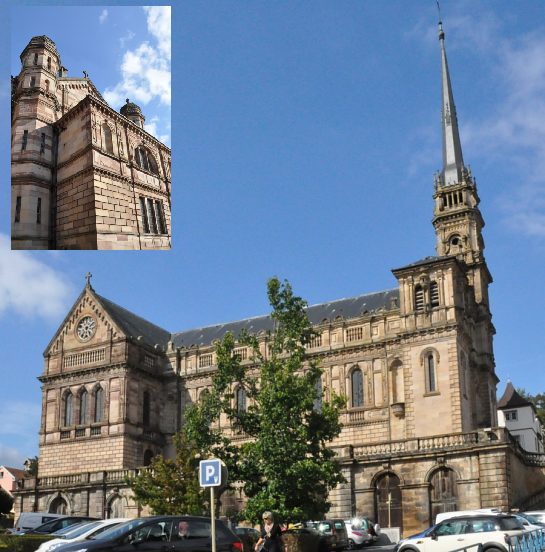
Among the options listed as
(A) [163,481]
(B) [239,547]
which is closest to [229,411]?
(A) [163,481]

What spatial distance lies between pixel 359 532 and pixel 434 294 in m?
19.5

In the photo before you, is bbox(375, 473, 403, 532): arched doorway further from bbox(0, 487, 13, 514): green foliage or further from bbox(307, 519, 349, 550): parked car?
bbox(0, 487, 13, 514): green foliage

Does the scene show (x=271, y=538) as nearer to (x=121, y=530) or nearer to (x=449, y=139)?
(x=121, y=530)

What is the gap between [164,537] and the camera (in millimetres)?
21062

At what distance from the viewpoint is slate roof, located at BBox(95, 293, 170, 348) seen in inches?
2534

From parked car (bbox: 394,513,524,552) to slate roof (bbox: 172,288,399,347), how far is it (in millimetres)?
29665

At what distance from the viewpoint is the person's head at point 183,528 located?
841 inches

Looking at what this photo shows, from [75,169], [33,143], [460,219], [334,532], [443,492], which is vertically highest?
[460,219]

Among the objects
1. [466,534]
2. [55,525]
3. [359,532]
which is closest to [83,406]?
[55,525]

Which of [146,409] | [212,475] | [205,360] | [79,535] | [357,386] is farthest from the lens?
[205,360]

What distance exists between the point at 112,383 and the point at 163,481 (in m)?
19.1

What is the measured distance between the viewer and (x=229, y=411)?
37312mm

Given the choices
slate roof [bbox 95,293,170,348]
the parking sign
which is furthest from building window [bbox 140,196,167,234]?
slate roof [bbox 95,293,170,348]

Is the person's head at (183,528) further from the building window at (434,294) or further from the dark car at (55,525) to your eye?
the building window at (434,294)
